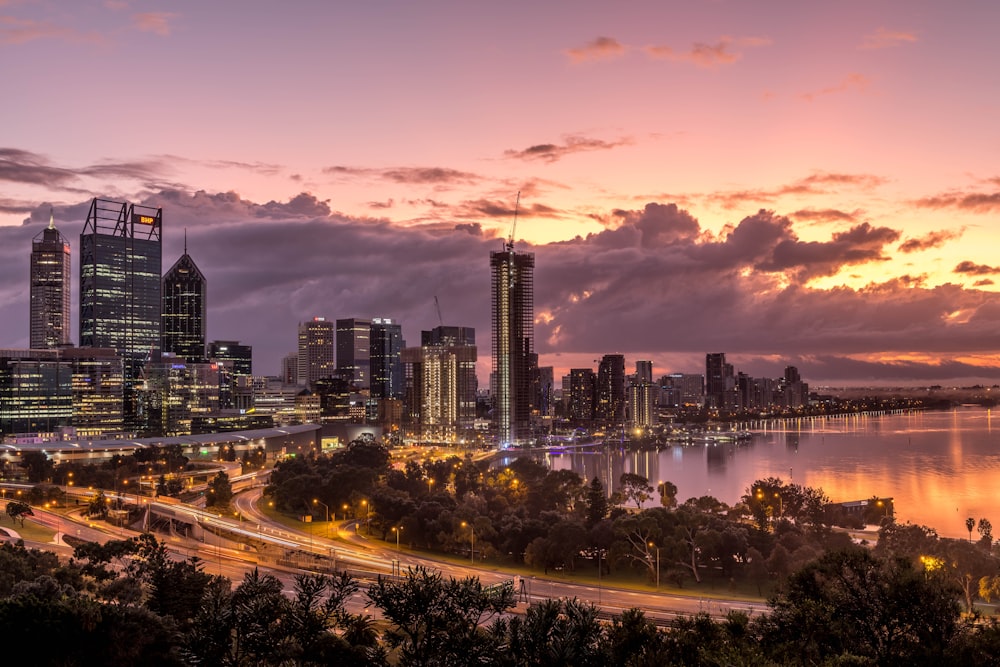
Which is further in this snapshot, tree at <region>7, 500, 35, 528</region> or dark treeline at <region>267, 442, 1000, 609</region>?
tree at <region>7, 500, 35, 528</region>

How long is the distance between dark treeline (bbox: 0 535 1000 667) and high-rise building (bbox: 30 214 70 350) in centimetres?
12466

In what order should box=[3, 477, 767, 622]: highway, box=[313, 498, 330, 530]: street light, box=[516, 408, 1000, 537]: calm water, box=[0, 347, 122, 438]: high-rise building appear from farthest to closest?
box=[0, 347, 122, 438]: high-rise building < box=[516, 408, 1000, 537]: calm water < box=[313, 498, 330, 530]: street light < box=[3, 477, 767, 622]: highway

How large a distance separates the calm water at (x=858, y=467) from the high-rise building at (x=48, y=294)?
77.3 meters

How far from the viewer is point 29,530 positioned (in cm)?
3388

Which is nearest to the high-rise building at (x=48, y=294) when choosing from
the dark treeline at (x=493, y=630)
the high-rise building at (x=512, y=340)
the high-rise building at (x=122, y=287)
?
the high-rise building at (x=122, y=287)

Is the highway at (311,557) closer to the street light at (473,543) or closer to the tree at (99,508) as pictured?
the tree at (99,508)

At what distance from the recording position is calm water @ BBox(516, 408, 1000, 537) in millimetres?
51375

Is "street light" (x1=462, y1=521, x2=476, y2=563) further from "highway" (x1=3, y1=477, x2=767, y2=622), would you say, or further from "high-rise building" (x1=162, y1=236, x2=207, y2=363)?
"high-rise building" (x1=162, y1=236, x2=207, y2=363)

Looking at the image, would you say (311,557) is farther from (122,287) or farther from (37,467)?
(122,287)

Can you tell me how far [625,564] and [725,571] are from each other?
329 cm

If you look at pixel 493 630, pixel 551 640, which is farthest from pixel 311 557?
pixel 551 640

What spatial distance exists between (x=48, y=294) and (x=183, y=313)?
2309cm

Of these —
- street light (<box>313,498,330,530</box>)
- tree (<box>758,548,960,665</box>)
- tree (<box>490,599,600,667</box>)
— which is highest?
tree (<box>490,599,600,667</box>)

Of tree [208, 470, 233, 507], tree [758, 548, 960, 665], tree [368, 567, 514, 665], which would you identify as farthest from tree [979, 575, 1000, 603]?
tree [208, 470, 233, 507]
